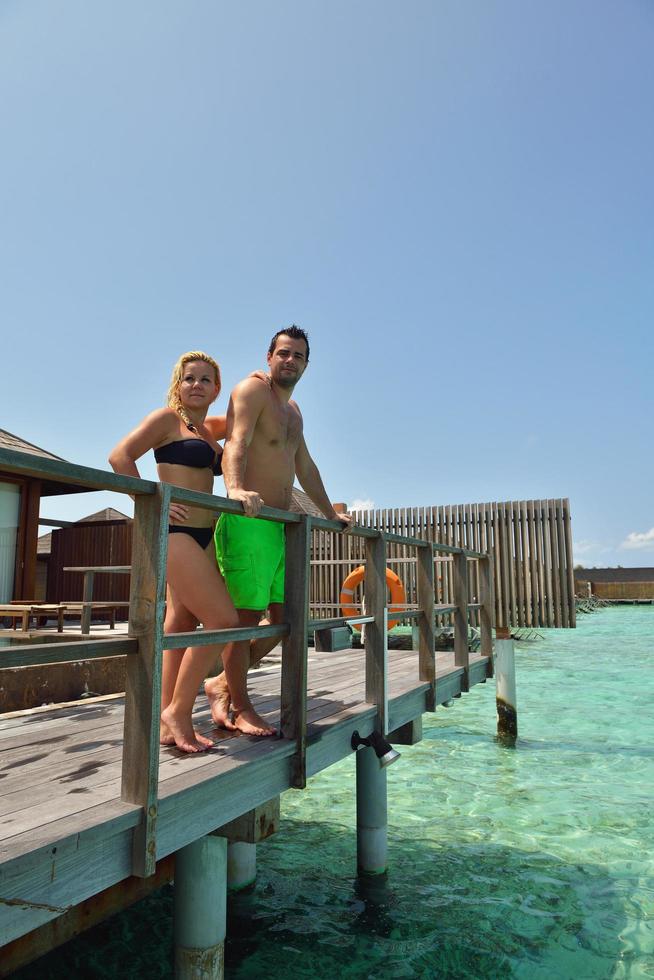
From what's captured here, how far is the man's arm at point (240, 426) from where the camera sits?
298cm

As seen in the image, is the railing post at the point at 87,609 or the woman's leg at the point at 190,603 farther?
the railing post at the point at 87,609

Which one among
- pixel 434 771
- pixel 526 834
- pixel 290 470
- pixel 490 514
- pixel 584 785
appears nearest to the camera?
pixel 290 470

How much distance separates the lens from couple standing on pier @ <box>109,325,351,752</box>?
285 centimetres

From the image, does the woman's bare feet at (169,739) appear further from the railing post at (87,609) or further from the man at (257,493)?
the railing post at (87,609)

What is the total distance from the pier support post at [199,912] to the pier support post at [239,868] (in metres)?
2.26

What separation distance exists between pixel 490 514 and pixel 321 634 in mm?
13046

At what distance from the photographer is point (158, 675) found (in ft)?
7.04

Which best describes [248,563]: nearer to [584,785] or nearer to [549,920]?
[549,920]

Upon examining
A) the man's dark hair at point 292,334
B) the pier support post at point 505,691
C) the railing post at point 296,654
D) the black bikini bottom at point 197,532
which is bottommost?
the pier support post at point 505,691

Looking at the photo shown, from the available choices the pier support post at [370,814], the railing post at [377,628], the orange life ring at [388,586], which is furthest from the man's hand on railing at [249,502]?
the orange life ring at [388,586]

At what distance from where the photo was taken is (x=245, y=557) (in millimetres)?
3107

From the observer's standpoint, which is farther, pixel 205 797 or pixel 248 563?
pixel 248 563

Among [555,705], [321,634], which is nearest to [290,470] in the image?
[321,634]

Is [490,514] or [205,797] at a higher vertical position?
[490,514]
